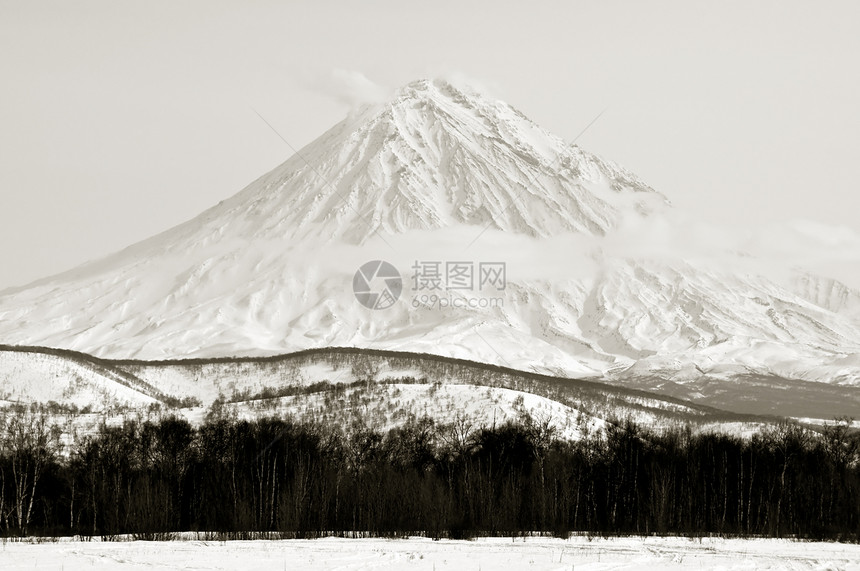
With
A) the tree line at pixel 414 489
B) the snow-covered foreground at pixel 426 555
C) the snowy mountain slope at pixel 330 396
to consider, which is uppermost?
the snowy mountain slope at pixel 330 396

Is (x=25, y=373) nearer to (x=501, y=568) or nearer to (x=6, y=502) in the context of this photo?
(x=6, y=502)

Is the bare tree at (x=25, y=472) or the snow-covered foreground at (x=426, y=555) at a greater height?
the bare tree at (x=25, y=472)

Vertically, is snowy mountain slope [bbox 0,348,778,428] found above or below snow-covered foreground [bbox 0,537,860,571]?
above

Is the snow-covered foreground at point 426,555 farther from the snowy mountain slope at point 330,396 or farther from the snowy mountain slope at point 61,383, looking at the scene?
the snowy mountain slope at point 61,383

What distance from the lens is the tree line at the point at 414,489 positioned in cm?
6756

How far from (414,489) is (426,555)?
960 inches

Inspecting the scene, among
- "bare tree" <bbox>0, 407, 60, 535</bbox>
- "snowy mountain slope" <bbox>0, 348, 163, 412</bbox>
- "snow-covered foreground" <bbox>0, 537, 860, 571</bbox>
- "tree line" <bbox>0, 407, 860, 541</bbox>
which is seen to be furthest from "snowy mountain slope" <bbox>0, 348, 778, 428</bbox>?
"snow-covered foreground" <bbox>0, 537, 860, 571</bbox>

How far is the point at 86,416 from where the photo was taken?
120 metres

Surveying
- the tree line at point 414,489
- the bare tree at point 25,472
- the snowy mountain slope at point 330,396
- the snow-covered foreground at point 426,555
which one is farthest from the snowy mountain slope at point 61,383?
the snow-covered foreground at point 426,555

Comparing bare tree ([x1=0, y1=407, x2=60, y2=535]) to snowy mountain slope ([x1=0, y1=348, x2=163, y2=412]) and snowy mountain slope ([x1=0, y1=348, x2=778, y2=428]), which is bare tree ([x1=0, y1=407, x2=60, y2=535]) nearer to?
snowy mountain slope ([x1=0, y1=348, x2=778, y2=428])

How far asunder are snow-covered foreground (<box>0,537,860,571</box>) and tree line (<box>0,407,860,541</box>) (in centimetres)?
791

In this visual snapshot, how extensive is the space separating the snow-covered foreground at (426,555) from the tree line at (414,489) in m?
7.91

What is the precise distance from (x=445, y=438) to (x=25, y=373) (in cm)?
8029

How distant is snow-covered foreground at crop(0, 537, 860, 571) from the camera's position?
43.4 metres
